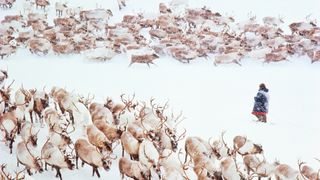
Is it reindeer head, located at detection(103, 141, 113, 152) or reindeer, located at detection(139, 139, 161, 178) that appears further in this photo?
reindeer head, located at detection(103, 141, 113, 152)

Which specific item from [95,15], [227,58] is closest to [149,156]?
[227,58]

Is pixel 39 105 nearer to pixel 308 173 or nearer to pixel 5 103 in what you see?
pixel 5 103

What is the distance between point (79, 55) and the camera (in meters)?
15.5

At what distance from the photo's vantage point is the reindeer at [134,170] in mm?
7176

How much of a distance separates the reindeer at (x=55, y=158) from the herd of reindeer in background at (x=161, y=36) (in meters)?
7.40

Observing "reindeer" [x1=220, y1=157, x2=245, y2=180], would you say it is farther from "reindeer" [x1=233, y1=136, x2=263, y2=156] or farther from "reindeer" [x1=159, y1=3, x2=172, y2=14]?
"reindeer" [x1=159, y1=3, x2=172, y2=14]

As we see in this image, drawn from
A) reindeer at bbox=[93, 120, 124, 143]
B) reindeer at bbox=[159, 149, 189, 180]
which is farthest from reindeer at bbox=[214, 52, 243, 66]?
reindeer at bbox=[159, 149, 189, 180]

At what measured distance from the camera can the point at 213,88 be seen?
13023 mm

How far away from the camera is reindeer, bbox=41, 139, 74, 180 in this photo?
24.3 ft

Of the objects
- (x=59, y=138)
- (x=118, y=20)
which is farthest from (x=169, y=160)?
(x=118, y=20)

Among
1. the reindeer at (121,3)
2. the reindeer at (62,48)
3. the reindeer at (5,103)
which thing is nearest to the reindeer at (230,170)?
the reindeer at (5,103)

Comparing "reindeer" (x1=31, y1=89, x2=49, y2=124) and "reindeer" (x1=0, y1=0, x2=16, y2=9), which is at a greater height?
"reindeer" (x1=0, y1=0, x2=16, y2=9)

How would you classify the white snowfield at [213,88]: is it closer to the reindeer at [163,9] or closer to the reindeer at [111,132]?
the reindeer at [111,132]

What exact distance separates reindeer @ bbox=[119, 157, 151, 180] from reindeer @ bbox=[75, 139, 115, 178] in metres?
0.33
